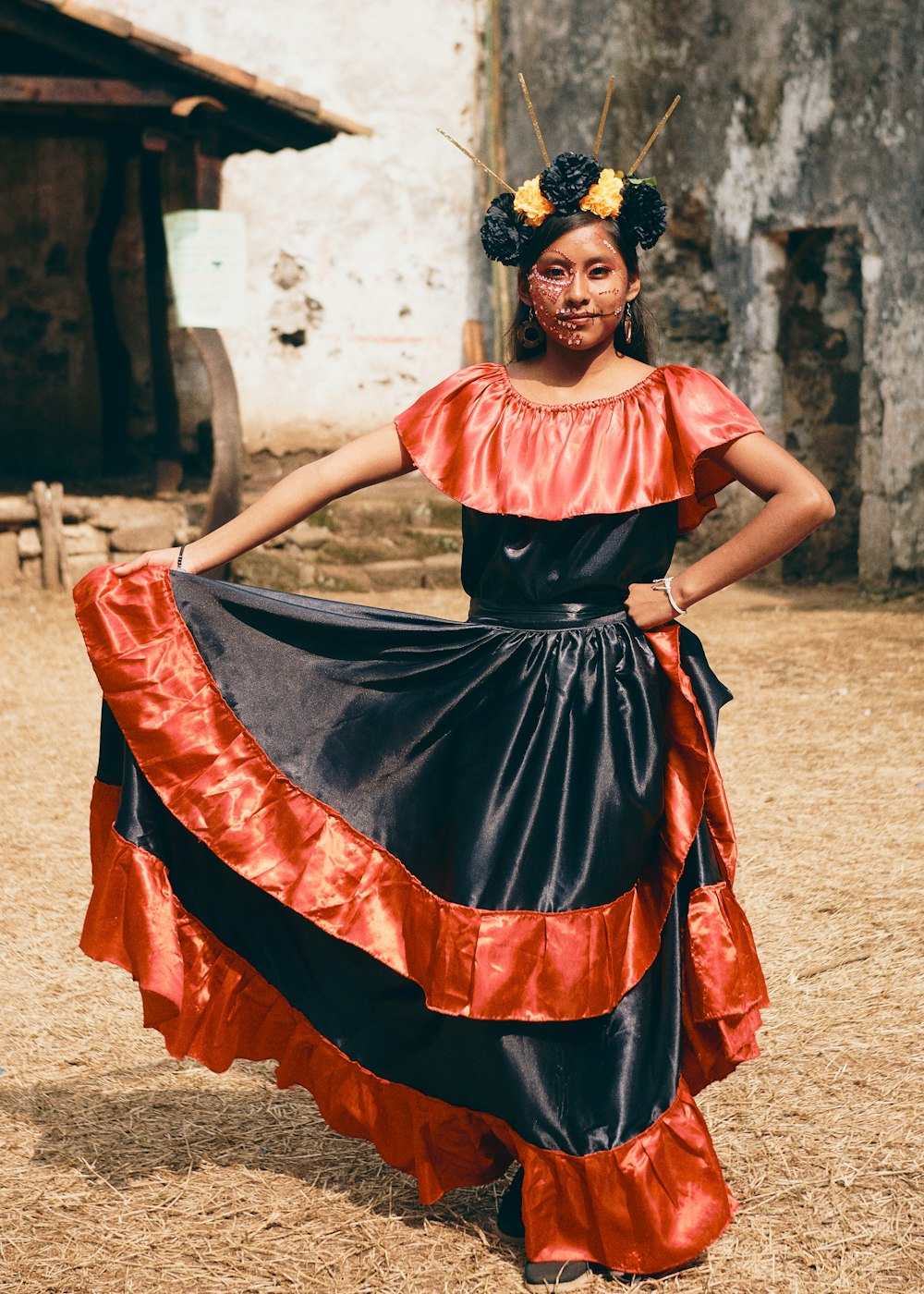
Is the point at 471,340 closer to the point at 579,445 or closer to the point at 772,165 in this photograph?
the point at 772,165

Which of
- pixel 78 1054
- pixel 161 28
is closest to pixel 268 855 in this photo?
pixel 78 1054

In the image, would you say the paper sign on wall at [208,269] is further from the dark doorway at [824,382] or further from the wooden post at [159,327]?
the dark doorway at [824,382]

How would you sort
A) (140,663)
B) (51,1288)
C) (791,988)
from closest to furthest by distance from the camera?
(51,1288)
(140,663)
(791,988)

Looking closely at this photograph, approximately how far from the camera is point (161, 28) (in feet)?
35.1

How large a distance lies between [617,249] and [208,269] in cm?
627

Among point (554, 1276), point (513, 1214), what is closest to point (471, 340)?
point (513, 1214)

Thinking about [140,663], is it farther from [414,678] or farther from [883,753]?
[883,753]

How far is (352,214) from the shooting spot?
37.0 ft

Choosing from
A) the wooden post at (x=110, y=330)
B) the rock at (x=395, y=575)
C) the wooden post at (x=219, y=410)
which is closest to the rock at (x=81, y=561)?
the wooden post at (x=219, y=410)

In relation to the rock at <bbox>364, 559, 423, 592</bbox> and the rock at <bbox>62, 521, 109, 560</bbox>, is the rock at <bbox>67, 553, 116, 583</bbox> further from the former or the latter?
the rock at <bbox>364, 559, 423, 592</bbox>

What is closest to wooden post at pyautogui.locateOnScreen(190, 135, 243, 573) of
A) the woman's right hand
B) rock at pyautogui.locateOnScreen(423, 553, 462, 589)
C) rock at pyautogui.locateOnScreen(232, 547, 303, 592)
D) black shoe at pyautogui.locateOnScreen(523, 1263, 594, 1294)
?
rock at pyautogui.locateOnScreen(232, 547, 303, 592)

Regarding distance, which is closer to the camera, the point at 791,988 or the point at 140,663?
the point at 140,663

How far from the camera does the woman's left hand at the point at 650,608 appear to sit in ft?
7.54

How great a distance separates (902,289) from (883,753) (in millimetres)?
4182
